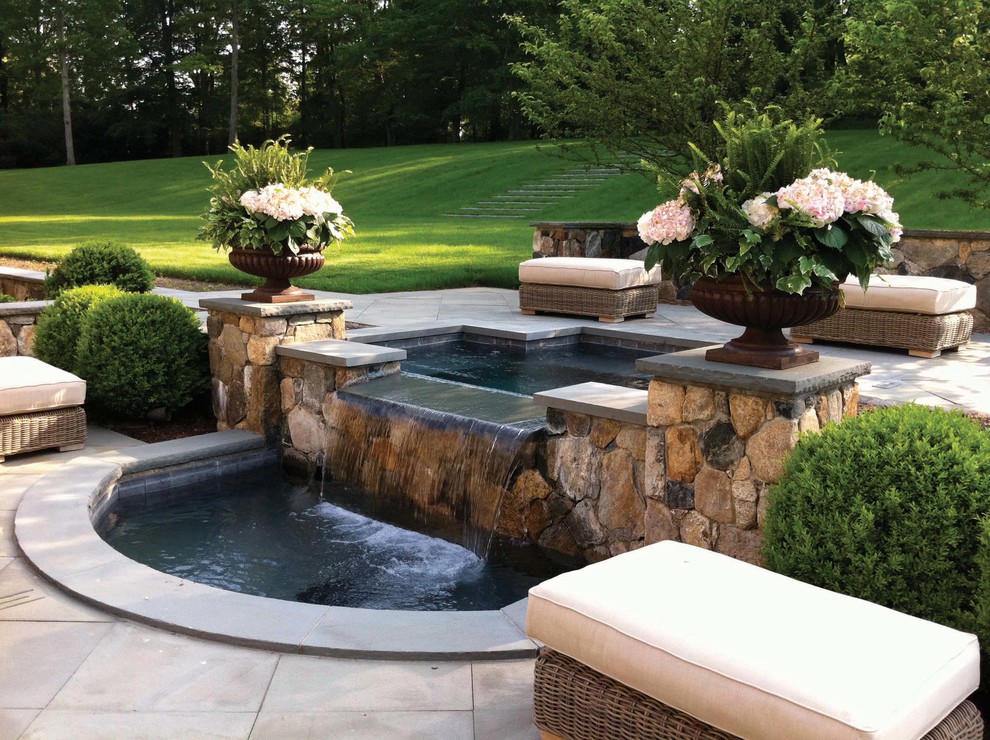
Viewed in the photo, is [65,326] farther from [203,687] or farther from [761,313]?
[761,313]

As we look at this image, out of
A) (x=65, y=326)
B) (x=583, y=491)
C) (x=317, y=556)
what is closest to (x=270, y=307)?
(x=65, y=326)

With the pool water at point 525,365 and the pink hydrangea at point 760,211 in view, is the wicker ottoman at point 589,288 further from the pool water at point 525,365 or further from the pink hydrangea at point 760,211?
the pink hydrangea at point 760,211

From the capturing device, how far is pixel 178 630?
11.8 ft

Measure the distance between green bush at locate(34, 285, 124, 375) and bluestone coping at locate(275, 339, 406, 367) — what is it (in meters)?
1.67

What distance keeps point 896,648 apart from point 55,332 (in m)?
6.63

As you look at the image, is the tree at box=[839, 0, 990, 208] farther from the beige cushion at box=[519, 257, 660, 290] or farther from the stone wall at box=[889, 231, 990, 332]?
the beige cushion at box=[519, 257, 660, 290]

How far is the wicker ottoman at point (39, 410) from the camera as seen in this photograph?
5863mm

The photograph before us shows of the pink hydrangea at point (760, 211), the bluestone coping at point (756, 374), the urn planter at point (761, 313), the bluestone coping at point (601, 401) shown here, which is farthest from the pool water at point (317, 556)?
the pink hydrangea at point (760, 211)

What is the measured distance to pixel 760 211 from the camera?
3.62 m

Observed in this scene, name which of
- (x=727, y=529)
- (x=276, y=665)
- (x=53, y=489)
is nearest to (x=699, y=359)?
(x=727, y=529)

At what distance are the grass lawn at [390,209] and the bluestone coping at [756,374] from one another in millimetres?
916

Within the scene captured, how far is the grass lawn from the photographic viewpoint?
14.0 m

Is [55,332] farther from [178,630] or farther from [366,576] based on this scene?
[178,630]

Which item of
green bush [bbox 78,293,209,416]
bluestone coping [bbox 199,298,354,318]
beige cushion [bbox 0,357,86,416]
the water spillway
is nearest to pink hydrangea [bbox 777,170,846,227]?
the water spillway
